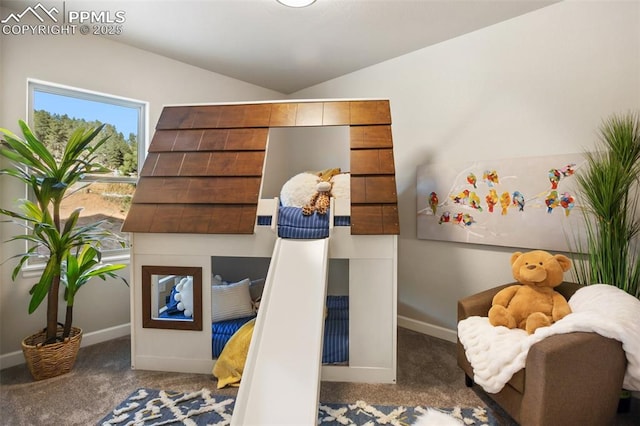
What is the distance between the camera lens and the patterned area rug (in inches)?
67.3

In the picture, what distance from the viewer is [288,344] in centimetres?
173

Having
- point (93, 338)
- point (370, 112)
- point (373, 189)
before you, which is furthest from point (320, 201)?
point (93, 338)

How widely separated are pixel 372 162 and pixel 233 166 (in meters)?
0.97

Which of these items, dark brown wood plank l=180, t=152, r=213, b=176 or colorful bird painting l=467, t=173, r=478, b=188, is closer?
dark brown wood plank l=180, t=152, r=213, b=176

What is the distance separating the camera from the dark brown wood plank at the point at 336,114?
92.0 inches

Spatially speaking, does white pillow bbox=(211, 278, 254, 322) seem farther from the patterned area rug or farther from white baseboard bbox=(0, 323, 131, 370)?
white baseboard bbox=(0, 323, 131, 370)

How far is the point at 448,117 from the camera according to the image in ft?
9.11

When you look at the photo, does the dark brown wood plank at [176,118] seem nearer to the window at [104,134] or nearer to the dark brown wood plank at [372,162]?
the window at [104,134]

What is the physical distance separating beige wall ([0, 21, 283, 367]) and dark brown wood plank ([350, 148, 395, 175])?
198 cm

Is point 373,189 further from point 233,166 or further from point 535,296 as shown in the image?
point 535,296

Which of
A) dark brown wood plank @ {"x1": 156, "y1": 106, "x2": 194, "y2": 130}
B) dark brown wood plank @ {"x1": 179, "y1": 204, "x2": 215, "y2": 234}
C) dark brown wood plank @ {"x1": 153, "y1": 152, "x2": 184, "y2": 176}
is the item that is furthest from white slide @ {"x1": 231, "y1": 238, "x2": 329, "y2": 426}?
dark brown wood plank @ {"x1": 156, "y1": 106, "x2": 194, "y2": 130}

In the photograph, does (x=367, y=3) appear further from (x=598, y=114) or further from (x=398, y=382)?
(x=398, y=382)

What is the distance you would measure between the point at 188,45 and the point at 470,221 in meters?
2.80

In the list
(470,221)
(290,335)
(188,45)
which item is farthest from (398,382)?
(188,45)
